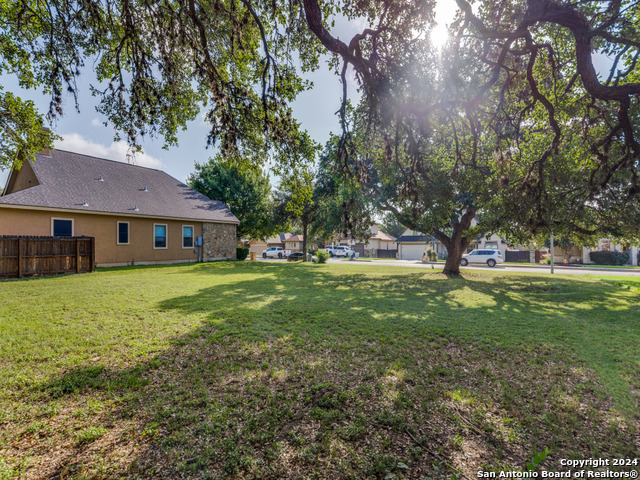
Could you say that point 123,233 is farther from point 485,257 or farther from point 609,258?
point 609,258

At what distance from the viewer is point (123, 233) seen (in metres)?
15.8

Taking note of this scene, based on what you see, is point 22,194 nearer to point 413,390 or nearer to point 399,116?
point 399,116

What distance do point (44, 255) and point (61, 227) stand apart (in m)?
3.14

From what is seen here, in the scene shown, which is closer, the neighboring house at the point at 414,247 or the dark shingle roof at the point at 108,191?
the dark shingle roof at the point at 108,191

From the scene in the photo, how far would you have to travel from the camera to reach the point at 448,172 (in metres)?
10.8

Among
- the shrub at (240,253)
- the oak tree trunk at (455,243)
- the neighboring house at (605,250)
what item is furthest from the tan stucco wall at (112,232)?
the neighboring house at (605,250)

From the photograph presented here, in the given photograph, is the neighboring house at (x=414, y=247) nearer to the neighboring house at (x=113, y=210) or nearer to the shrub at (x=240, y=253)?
the shrub at (x=240, y=253)

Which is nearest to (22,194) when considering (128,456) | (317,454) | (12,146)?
(12,146)

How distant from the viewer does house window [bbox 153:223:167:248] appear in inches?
680

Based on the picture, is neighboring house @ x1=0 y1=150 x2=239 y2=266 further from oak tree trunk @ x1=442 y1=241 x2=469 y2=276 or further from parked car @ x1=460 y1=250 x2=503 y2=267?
parked car @ x1=460 y1=250 x2=503 y2=267

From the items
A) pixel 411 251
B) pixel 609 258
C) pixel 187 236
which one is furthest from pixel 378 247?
pixel 187 236

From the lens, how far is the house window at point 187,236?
18.9m

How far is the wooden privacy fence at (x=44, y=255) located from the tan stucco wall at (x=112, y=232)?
2343mm

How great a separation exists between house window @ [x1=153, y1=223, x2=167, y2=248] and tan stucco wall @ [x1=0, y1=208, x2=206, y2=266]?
195 mm
